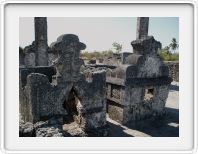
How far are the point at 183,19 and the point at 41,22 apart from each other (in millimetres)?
12410

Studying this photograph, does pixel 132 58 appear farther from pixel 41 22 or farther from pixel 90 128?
pixel 41 22

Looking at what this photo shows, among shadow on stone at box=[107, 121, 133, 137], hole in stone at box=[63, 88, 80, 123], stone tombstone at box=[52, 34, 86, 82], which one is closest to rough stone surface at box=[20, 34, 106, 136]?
stone tombstone at box=[52, 34, 86, 82]

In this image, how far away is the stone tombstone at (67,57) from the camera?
833 centimetres

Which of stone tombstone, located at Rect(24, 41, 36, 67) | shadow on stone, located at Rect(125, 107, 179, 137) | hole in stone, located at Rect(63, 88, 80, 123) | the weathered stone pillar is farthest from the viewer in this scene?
stone tombstone, located at Rect(24, 41, 36, 67)

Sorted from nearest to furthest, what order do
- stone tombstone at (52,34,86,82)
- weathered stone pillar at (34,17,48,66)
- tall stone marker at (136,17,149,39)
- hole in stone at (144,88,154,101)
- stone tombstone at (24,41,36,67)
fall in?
stone tombstone at (52,34,86,82) < hole in stone at (144,88,154,101) < weathered stone pillar at (34,17,48,66) < stone tombstone at (24,41,36,67) < tall stone marker at (136,17,149,39)

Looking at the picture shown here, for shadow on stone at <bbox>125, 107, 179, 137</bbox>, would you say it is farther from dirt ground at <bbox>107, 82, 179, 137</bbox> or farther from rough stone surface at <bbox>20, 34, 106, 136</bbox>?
rough stone surface at <bbox>20, 34, 106, 136</bbox>

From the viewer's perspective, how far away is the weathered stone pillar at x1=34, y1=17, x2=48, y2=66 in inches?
694

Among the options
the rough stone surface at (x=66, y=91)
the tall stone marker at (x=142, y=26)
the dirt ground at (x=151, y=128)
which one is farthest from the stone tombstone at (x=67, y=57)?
the tall stone marker at (x=142, y=26)

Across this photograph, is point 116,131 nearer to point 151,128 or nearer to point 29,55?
point 151,128

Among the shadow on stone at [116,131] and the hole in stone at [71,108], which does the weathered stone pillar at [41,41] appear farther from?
the shadow on stone at [116,131]

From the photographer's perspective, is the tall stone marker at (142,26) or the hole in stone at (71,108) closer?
the hole in stone at (71,108)

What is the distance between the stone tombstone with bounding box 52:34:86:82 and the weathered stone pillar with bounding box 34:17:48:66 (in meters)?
9.81

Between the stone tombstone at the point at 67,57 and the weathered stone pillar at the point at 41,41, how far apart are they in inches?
386

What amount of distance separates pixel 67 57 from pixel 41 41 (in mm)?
10066
